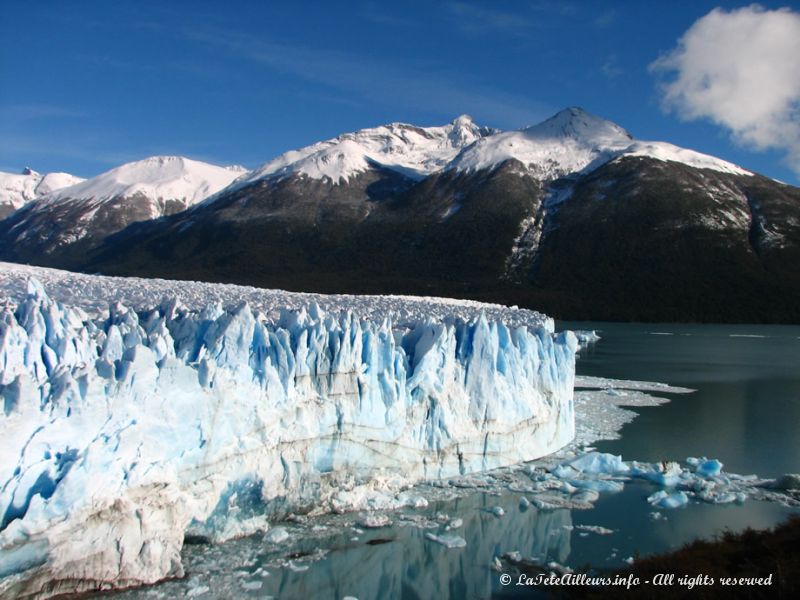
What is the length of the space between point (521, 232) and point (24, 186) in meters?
128

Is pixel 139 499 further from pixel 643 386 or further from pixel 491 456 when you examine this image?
pixel 643 386

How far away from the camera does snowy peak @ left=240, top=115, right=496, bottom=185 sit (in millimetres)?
106125

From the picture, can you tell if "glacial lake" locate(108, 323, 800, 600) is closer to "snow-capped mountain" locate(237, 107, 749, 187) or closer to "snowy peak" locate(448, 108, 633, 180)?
"snow-capped mountain" locate(237, 107, 749, 187)

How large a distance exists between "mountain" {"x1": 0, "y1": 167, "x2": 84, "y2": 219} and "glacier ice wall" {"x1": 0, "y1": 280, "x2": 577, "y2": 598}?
15604 cm

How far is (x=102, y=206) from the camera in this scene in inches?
4840

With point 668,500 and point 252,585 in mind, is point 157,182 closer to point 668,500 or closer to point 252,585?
point 668,500

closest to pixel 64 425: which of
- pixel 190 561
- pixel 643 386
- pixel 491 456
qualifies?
pixel 190 561

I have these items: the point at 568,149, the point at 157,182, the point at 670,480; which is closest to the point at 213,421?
the point at 670,480

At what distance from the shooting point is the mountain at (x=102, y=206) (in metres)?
109

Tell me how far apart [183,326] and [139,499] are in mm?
2978

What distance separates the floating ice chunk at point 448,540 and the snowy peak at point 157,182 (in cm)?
12918

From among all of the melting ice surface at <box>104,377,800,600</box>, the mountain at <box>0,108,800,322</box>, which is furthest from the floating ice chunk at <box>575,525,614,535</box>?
the mountain at <box>0,108,800,322</box>

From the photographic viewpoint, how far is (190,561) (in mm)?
7918

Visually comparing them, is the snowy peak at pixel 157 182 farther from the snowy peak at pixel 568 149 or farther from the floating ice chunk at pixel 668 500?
the floating ice chunk at pixel 668 500
